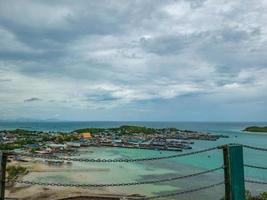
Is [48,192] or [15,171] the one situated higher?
[15,171]

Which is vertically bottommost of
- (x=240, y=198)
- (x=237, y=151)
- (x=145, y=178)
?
(x=145, y=178)

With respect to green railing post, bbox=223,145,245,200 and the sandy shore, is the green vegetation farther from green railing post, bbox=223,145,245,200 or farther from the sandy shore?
green railing post, bbox=223,145,245,200

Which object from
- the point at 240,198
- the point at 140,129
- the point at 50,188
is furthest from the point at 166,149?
the point at 240,198

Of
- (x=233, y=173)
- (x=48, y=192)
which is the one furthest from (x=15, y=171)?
(x=233, y=173)

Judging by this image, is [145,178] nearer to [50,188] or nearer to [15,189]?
[50,188]

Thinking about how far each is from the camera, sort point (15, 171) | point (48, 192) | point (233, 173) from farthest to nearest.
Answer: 1. point (15, 171)
2. point (48, 192)
3. point (233, 173)

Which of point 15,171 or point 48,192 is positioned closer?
point 48,192

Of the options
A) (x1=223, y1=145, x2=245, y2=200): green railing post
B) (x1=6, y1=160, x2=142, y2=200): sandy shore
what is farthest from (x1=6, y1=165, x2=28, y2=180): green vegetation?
(x1=223, y1=145, x2=245, y2=200): green railing post

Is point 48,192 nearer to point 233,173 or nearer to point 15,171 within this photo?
point 15,171
